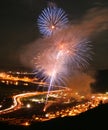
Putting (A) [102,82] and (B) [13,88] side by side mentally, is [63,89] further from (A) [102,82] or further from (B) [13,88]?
(A) [102,82]

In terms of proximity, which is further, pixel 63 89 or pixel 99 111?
pixel 63 89

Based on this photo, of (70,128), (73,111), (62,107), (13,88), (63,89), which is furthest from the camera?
(13,88)

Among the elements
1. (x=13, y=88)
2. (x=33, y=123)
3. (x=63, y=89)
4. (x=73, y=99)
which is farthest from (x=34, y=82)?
(x=33, y=123)

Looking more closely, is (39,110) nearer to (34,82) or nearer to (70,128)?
(70,128)

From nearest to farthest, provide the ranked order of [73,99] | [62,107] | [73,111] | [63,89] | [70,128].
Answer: [70,128] → [73,111] → [62,107] → [73,99] → [63,89]

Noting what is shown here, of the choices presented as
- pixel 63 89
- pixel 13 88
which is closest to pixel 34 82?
pixel 13 88

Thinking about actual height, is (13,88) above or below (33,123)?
above
